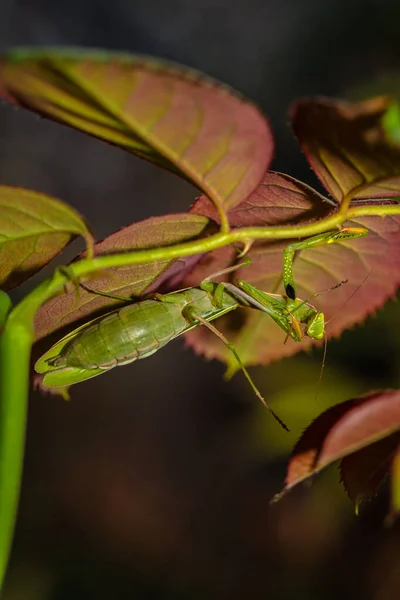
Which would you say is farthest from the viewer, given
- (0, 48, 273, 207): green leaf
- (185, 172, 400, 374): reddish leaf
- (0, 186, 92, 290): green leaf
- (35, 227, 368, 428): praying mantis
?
(35, 227, 368, 428): praying mantis

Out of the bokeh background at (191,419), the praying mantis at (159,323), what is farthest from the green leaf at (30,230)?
the bokeh background at (191,419)

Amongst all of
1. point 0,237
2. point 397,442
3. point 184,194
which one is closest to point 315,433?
point 397,442

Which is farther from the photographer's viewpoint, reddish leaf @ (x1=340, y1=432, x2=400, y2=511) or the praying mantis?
the praying mantis

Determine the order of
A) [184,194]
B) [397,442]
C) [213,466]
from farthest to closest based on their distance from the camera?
1. [184,194]
2. [213,466]
3. [397,442]

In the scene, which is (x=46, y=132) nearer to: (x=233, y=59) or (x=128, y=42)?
(x=128, y=42)

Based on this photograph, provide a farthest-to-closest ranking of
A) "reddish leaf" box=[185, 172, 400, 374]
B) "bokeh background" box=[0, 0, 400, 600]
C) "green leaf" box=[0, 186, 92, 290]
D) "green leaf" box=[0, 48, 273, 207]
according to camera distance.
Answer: "bokeh background" box=[0, 0, 400, 600], "reddish leaf" box=[185, 172, 400, 374], "green leaf" box=[0, 186, 92, 290], "green leaf" box=[0, 48, 273, 207]

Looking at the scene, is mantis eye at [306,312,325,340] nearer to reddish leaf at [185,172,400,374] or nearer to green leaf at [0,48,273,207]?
reddish leaf at [185,172,400,374]

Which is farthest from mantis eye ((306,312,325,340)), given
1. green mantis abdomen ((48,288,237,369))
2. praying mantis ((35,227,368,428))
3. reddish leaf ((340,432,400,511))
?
reddish leaf ((340,432,400,511))
